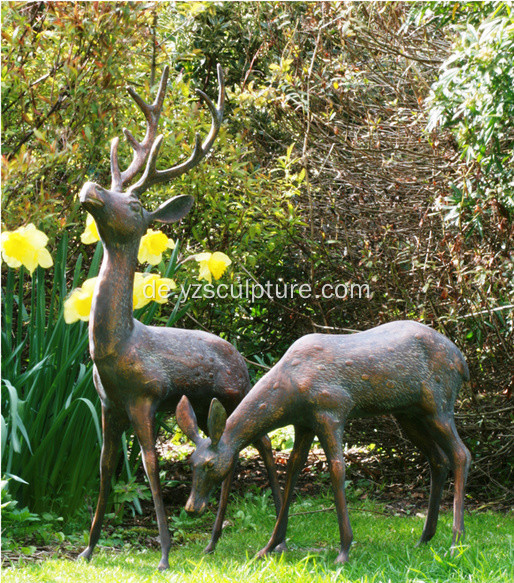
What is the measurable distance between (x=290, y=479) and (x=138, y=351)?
107cm

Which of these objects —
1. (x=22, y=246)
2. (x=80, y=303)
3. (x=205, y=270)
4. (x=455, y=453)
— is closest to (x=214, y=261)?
(x=205, y=270)

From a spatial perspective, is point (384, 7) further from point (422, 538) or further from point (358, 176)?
point (422, 538)

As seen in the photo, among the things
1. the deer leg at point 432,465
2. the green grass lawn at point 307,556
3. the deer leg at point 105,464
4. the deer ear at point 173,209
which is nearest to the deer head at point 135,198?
the deer ear at point 173,209

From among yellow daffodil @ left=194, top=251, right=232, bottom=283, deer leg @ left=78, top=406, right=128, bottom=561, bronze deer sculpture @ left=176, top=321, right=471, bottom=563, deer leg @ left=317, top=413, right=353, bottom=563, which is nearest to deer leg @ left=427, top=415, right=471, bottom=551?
bronze deer sculpture @ left=176, top=321, right=471, bottom=563

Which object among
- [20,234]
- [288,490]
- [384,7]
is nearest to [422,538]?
[288,490]

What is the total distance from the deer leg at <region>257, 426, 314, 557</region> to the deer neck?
42.8 inches

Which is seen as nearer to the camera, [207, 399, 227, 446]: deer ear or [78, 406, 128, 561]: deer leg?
[207, 399, 227, 446]: deer ear

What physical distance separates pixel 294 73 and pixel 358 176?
1.24 meters

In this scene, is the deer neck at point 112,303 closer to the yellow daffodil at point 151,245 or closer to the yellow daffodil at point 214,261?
the yellow daffodil at point 151,245

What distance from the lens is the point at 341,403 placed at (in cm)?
368

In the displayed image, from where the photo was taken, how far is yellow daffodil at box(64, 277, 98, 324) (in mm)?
4078

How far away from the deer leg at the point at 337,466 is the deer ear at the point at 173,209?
1288mm

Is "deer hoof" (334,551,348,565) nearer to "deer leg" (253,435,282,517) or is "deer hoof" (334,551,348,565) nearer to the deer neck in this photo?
"deer leg" (253,435,282,517)

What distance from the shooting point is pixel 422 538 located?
161 inches
